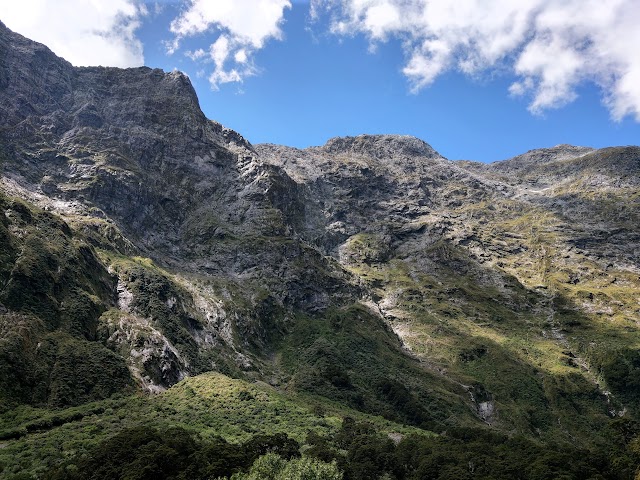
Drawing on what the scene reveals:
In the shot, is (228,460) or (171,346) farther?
(171,346)

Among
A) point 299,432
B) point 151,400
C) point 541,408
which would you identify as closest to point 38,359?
point 151,400

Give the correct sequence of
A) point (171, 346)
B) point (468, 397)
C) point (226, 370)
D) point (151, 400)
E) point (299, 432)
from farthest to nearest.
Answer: point (468, 397), point (226, 370), point (171, 346), point (151, 400), point (299, 432)

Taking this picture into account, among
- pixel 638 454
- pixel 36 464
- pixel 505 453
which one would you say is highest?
pixel 638 454

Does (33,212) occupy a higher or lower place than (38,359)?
higher

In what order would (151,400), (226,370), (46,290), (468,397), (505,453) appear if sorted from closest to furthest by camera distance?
(505,453)
(151,400)
(46,290)
(226,370)
(468,397)

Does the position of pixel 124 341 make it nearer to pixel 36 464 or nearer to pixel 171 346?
pixel 171 346

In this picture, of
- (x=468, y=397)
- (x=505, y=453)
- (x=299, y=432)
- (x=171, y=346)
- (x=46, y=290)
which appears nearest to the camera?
(x=505, y=453)

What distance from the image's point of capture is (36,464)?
7362 centimetres

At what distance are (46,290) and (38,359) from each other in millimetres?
28407

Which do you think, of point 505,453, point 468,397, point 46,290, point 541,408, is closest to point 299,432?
point 505,453

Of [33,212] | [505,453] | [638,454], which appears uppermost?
[33,212]

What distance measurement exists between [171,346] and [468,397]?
105038mm

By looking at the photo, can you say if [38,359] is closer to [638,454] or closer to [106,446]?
[106,446]

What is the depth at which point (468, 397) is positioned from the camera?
183 meters
